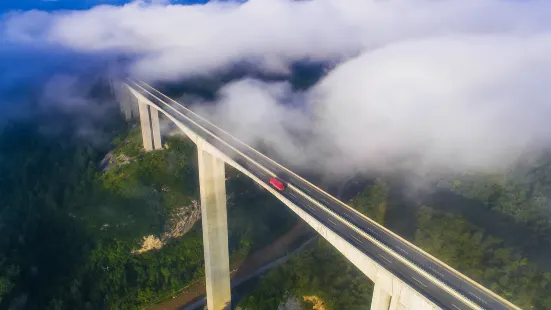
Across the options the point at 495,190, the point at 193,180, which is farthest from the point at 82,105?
the point at 495,190

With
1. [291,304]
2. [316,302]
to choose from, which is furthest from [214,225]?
[316,302]

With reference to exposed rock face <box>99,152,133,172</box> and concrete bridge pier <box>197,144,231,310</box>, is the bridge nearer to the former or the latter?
concrete bridge pier <box>197,144,231,310</box>

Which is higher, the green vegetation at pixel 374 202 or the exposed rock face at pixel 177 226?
the green vegetation at pixel 374 202

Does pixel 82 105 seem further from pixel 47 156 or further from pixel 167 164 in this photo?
pixel 167 164

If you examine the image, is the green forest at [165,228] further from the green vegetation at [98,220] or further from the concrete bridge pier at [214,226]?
the concrete bridge pier at [214,226]

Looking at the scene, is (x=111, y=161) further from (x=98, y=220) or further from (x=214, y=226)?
(x=214, y=226)

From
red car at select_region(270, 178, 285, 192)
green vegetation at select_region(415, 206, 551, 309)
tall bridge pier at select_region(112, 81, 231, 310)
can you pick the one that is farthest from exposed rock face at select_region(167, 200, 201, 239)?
green vegetation at select_region(415, 206, 551, 309)

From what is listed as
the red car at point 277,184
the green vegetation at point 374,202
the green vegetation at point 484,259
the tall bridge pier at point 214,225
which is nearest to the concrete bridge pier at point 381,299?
the green vegetation at point 484,259
